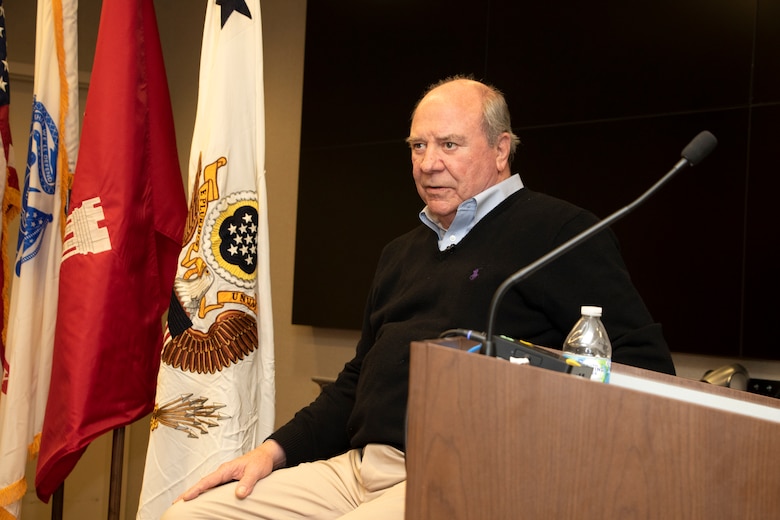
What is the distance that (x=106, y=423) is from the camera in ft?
7.49

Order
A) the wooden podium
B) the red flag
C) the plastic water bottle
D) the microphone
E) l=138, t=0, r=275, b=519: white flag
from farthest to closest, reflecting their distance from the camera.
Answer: the red flag, l=138, t=0, r=275, b=519: white flag, the plastic water bottle, the microphone, the wooden podium

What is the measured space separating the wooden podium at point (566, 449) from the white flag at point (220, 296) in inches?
50.4

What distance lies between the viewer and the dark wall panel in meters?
2.37

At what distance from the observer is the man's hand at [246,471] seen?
1.73 metres

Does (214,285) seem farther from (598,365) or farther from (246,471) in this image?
(598,365)

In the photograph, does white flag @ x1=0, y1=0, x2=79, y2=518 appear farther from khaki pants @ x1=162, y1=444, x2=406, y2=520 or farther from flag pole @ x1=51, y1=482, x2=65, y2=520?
khaki pants @ x1=162, y1=444, x2=406, y2=520

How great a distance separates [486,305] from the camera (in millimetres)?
1665

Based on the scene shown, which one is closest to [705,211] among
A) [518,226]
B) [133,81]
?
[518,226]

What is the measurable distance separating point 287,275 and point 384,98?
3.38 feet

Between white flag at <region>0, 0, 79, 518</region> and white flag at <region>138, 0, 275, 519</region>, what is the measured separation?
0.50 metres

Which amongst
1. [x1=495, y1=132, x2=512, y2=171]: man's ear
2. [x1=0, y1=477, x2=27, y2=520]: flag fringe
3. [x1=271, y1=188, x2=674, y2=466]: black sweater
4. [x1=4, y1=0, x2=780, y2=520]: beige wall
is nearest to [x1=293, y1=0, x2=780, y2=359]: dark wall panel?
[x1=4, y1=0, x2=780, y2=520]: beige wall

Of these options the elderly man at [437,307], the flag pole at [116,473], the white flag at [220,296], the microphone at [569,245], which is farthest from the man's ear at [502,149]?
the flag pole at [116,473]

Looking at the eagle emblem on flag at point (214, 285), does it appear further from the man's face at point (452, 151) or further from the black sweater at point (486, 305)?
the man's face at point (452, 151)

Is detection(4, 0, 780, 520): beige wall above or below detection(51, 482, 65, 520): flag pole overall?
above
